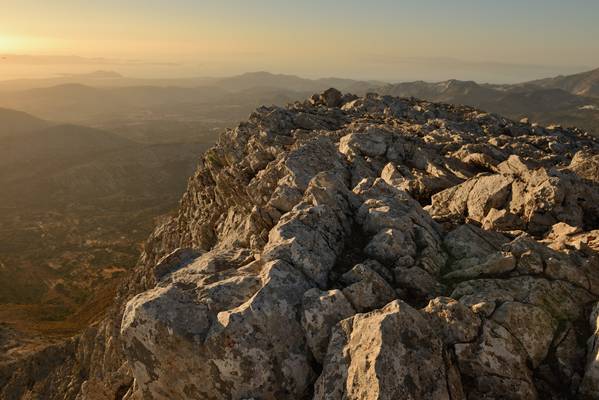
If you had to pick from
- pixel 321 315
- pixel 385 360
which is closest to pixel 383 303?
pixel 321 315

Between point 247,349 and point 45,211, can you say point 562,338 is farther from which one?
point 45,211

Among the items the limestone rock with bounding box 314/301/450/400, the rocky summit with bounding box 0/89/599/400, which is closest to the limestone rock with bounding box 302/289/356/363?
the rocky summit with bounding box 0/89/599/400

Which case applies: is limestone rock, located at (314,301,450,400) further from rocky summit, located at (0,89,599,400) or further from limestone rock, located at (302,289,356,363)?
limestone rock, located at (302,289,356,363)

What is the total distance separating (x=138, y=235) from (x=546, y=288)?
155386 mm

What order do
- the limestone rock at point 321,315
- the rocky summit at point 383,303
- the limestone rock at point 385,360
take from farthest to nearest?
the limestone rock at point 321,315
the rocky summit at point 383,303
the limestone rock at point 385,360

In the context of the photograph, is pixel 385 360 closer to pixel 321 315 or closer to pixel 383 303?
pixel 321 315

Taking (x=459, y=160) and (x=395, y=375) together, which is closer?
(x=395, y=375)

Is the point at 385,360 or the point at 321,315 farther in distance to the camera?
the point at 321,315

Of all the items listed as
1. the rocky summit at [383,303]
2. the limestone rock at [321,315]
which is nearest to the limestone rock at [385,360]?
the rocky summit at [383,303]

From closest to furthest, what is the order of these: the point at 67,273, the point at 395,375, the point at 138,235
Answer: the point at 395,375 < the point at 67,273 < the point at 138,235

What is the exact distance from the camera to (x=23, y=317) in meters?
86.6

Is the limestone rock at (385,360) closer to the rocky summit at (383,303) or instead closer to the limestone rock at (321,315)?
the rocky summit at (383,303)

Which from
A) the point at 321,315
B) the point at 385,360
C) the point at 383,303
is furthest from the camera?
the point at 383,303

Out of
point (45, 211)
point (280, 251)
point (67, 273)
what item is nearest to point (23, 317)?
point (67, 273)
